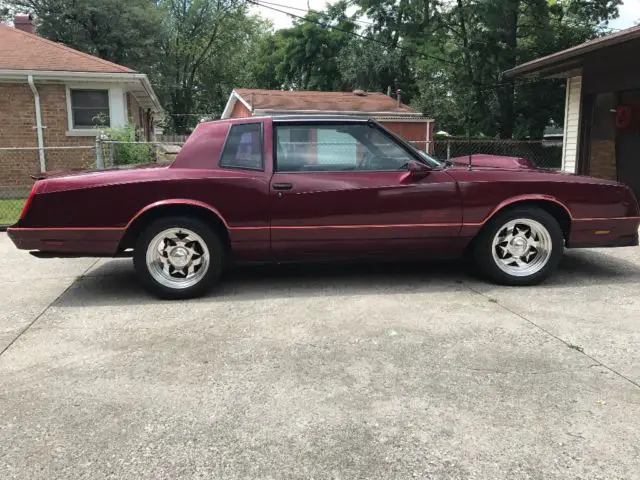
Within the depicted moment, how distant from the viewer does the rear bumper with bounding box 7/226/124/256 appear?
486cm

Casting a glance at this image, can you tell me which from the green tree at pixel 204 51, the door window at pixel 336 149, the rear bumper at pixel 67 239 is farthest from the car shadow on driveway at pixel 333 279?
the green tree at pixel 204 51

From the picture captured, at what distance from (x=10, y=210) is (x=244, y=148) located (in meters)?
8.68

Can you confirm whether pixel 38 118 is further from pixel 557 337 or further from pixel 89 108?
pixel 557 337

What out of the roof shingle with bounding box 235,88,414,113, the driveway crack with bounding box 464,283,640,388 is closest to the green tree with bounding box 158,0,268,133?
the roof shingle with bounding box 235,88,414,113

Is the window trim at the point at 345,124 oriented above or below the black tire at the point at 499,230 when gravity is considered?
above

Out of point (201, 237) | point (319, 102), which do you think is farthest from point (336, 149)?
point (319, 102)

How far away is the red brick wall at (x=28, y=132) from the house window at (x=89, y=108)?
0.40 metres

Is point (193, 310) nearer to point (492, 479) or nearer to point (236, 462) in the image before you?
point (236, 462)

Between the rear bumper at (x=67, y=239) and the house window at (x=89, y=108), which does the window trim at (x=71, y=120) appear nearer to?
the house window at (x=89, y=108)

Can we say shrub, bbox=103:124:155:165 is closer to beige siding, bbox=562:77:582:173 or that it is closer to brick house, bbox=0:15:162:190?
brick house, bbox=0:15:162:190

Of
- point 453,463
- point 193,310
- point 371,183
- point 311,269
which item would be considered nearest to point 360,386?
point 453,463

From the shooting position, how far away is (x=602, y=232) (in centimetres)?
541

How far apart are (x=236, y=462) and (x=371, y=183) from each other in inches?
122

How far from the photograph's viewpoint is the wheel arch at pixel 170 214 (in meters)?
4.89
